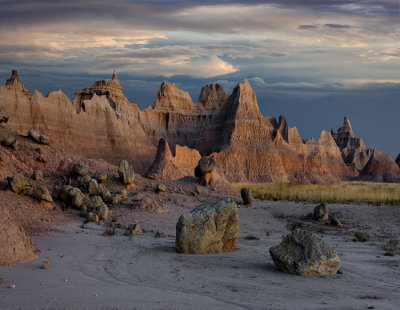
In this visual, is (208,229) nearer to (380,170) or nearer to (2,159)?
(2,159)

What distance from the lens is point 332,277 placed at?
9242 millimetres

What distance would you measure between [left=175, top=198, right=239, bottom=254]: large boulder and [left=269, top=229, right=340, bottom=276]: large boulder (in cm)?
225

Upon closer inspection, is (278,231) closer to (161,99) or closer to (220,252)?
(220,252)

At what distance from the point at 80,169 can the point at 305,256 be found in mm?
13337

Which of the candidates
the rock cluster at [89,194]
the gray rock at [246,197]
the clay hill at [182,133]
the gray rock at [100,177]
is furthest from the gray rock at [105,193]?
the clay hill at [182,133]

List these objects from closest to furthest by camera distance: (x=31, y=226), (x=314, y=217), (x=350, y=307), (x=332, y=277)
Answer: (x=350, y=307) < (x=332, y=277) < (x=31, y=226) < (x=314, y=217)

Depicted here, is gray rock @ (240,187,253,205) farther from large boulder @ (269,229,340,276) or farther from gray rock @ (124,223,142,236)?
large boulder @ (269,229,340,276)

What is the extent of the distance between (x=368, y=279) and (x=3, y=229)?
708 cm

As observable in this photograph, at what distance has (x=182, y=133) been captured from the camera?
253 feet

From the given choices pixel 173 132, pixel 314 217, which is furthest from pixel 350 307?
pixel 173 132

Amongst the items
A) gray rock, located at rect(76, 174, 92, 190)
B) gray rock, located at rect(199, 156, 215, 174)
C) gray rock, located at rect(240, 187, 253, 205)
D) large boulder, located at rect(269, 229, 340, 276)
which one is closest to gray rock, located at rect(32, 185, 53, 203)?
gray rock, located at rect(76, 174, 92, 190)

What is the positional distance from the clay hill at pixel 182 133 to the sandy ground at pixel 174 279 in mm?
24540

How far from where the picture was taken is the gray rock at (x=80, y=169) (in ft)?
67.6

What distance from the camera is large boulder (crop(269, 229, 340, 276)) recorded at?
9.36 m
